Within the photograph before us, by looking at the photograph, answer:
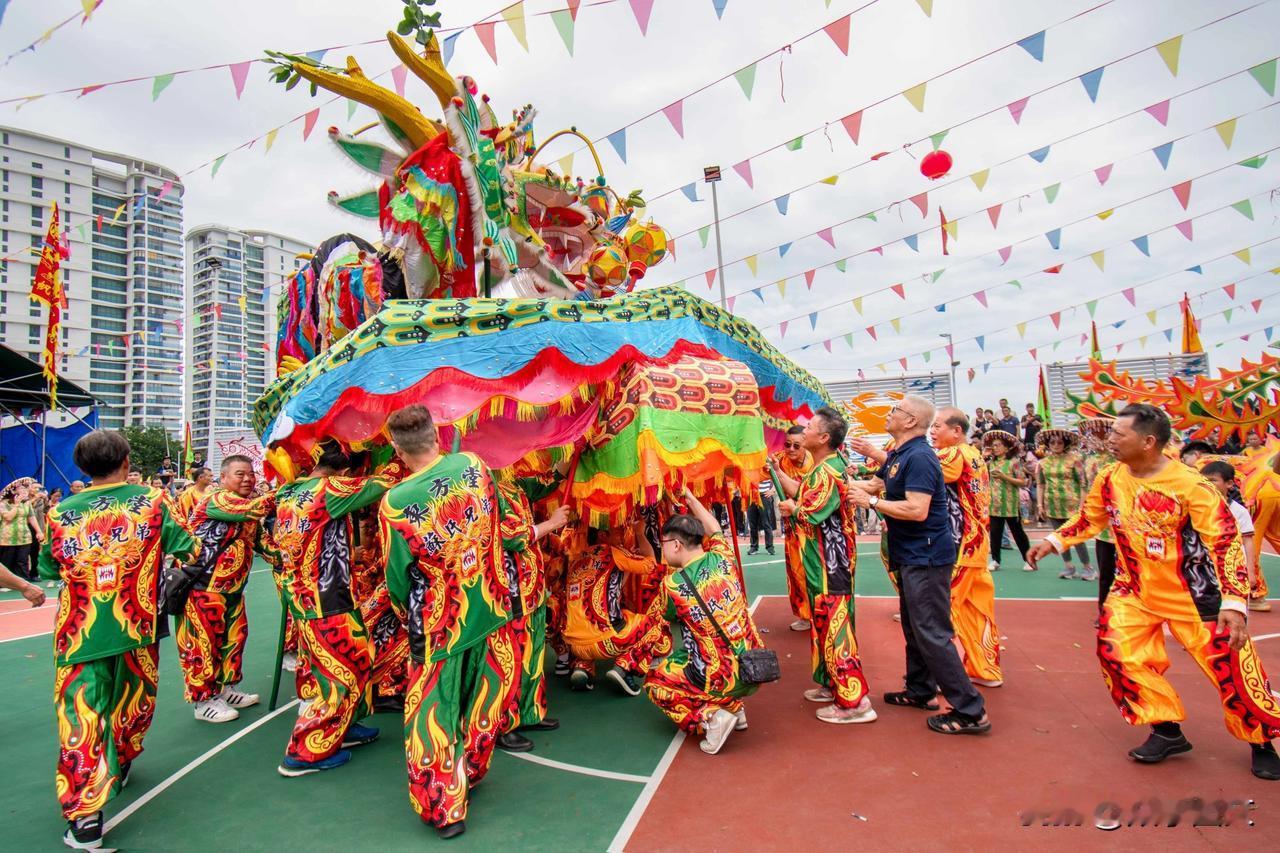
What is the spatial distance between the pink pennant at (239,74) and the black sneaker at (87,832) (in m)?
5.38

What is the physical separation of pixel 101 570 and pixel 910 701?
13.9 feet

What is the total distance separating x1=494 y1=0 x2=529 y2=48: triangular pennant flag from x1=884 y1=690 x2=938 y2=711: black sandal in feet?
17.8

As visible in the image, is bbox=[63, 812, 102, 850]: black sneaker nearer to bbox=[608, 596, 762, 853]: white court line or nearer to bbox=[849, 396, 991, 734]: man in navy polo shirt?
bbox=[608, 596, 762, 853]: white court line

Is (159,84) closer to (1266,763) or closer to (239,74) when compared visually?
(239,74)

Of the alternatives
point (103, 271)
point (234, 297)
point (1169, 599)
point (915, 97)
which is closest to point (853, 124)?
point (915, 97)

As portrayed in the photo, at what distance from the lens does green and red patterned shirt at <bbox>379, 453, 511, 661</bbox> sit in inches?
108

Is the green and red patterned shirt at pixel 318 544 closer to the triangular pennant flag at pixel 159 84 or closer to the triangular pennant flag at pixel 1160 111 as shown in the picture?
the triangular pennant flag at pixel 159 84

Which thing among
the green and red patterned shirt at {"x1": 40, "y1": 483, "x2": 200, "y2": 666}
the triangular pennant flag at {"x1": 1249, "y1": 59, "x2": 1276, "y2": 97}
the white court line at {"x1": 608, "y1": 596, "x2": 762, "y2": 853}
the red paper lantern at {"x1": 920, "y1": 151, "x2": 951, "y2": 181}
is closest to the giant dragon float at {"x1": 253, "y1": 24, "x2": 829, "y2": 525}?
the green and red patterned shirt at {"x1": 40, "y1": 483, "x2": 200, "y2": 666}

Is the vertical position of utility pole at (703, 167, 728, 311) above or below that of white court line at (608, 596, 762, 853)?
above

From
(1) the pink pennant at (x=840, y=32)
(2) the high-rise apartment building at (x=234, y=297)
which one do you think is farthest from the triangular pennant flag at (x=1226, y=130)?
(2) the high-rise apartment building at (x=234, y=297)

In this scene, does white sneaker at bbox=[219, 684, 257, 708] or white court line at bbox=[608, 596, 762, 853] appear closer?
white court line at bbox=[608, 596, 762, 853]

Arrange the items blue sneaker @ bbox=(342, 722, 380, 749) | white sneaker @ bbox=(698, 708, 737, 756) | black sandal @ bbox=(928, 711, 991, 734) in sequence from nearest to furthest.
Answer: white sneaker @ bbox=(698, 708, 737, 756) < black sandal @ bbox=(928, 711, 991, 734) < blue sneaker @ bbox=(342, 722, 380, 749)

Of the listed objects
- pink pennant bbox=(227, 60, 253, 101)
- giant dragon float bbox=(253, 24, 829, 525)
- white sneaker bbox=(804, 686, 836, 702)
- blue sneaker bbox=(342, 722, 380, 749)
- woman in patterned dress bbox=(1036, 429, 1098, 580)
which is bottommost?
white sneaker bbox=(804, 686, 836, 702)

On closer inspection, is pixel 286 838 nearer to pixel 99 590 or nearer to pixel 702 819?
pixel 99 590
